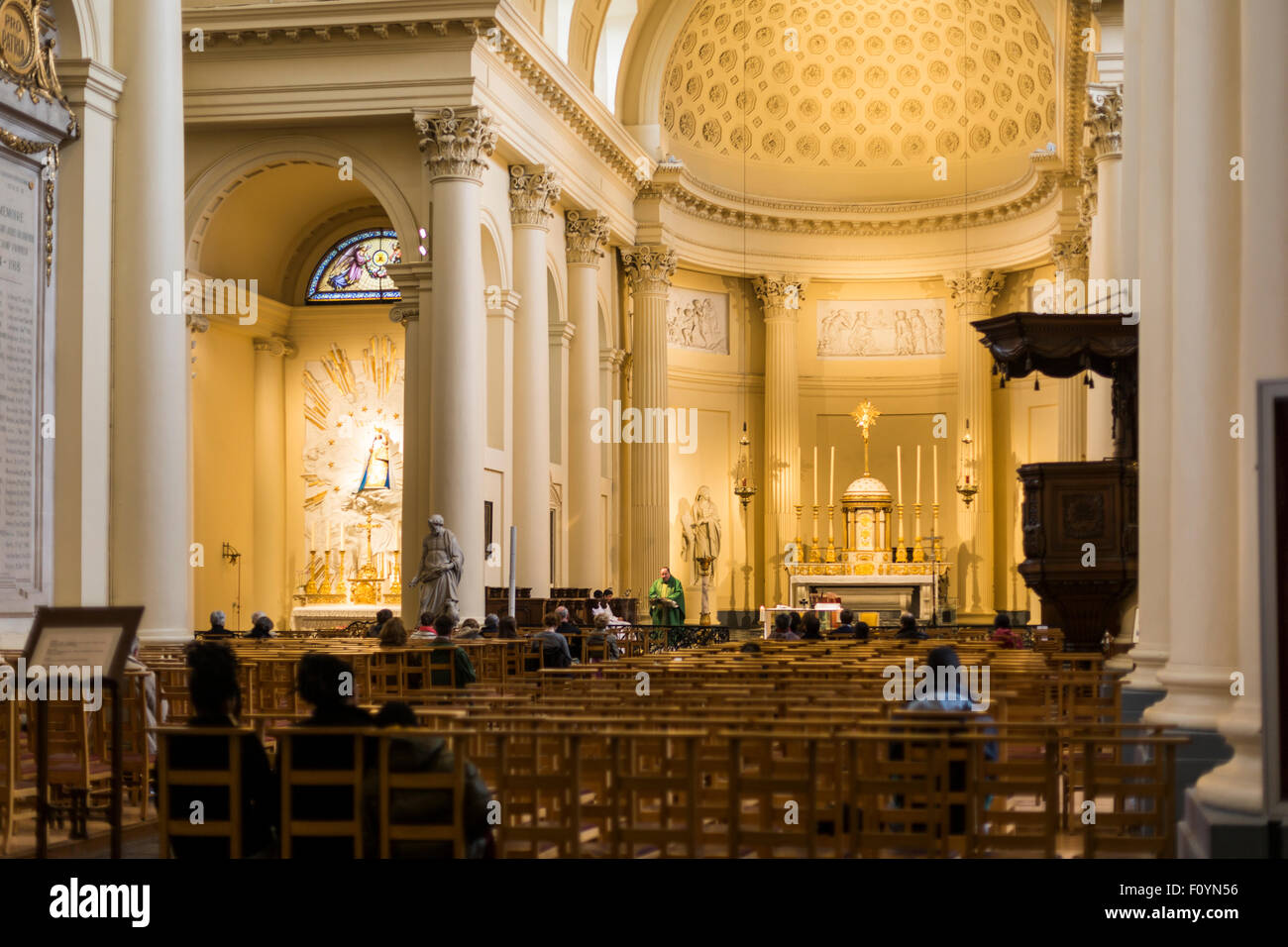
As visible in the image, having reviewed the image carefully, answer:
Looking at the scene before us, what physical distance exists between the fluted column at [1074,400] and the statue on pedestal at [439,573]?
41.4 ft

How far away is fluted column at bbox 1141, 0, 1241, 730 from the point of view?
24.0ft

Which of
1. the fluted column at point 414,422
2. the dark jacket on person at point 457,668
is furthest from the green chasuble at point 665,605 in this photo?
the dark jacket on person at point 457,668

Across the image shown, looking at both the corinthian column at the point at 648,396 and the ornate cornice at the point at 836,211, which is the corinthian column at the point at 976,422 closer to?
the ornate cornice at the point at 836,211

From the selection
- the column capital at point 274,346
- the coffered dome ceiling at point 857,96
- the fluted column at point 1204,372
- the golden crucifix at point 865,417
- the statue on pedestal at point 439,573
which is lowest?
the statue on pedestal at point 439,573

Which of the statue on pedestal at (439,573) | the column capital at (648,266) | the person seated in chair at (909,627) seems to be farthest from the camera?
the column capital at (648,266)

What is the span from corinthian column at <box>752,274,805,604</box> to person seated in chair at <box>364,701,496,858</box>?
86.7ft

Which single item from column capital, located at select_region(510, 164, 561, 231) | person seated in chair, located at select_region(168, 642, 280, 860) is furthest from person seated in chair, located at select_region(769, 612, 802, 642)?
person seated in chair, located at select_region(168, 642, 280, 860)

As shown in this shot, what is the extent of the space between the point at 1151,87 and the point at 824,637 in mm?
9445

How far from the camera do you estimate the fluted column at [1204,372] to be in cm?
730

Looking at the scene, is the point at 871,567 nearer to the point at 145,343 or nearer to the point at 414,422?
the point at 414,422

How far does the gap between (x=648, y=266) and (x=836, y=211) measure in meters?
5.62

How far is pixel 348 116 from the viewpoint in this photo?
22.3m

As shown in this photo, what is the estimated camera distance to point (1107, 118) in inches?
768

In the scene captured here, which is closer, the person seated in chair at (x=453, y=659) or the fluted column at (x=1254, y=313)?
the fluted column at (x=1254, y=313)
